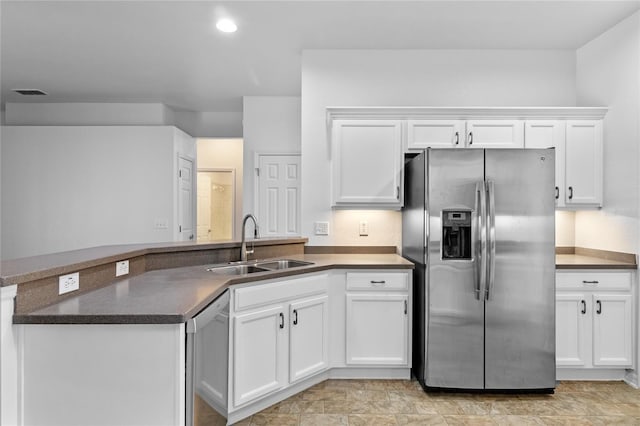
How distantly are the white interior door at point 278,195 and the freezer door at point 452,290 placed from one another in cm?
271

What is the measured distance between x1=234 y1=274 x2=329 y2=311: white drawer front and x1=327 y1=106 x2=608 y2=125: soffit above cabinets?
4.56 ft

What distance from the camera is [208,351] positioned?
5.51 feet

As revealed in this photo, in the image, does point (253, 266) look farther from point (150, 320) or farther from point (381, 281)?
point (150, 320)

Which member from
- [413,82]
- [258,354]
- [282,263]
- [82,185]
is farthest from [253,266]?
[82,185]

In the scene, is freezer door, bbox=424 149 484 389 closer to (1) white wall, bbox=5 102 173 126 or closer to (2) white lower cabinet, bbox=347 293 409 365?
(2) white lower cabinet, bbox=347 293 409 365

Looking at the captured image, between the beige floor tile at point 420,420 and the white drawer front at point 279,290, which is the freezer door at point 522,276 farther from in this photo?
the white drawer front at point 279,290

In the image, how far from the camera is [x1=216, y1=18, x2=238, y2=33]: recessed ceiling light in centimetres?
312

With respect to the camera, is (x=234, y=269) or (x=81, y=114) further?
(x=81, y=114)

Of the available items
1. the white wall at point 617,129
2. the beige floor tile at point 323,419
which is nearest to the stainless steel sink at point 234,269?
the beige floor tile at point 323,419

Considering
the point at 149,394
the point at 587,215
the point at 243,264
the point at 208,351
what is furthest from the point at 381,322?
the point at 587,215

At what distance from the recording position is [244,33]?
3334mm

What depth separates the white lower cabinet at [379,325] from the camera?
292 cm

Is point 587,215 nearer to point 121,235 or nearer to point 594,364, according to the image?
point 594,364

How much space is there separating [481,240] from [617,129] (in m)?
1.63
